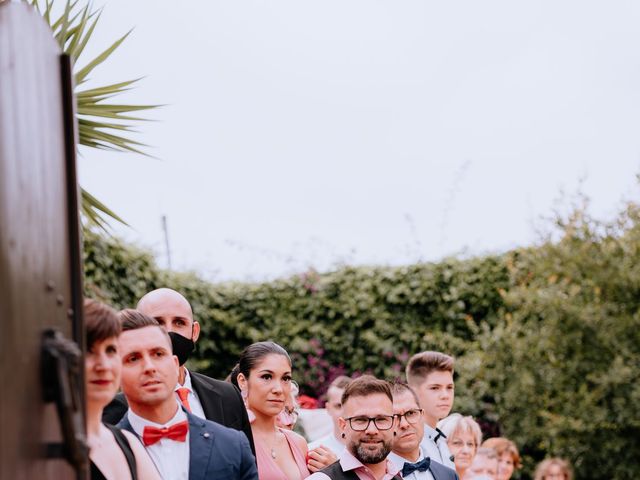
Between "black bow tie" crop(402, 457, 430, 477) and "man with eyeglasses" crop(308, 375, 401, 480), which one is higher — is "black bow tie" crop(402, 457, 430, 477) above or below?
below

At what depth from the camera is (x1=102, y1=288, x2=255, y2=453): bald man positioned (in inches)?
185

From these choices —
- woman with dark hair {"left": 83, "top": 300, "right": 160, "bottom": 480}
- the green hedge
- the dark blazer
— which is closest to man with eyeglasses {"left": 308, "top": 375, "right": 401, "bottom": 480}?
the dark blazer

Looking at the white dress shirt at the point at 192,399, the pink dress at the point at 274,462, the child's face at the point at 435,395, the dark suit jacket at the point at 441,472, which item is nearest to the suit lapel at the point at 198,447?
the white dress shirt at the point at 192,399

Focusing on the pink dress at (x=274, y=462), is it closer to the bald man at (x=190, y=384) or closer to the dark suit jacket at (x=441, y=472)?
the bald man at (x=190, y=384)

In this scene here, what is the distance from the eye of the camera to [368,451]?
16.0 feet

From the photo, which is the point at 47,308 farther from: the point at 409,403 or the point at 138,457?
the point at 409,403

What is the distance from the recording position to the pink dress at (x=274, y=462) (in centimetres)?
480

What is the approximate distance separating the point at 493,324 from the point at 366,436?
720 cm

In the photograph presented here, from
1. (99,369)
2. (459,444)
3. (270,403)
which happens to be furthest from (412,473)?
(99,369)

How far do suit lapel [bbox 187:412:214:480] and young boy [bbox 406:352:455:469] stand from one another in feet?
9.77

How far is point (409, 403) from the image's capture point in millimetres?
5645

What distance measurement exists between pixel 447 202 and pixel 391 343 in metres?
2.20

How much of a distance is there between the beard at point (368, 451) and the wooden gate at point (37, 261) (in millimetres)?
2445

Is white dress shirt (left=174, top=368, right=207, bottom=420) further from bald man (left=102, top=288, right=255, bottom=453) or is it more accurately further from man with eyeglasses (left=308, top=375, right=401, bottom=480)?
man with eyeglasses (left=308, top=375, right=401, bottom=480)
